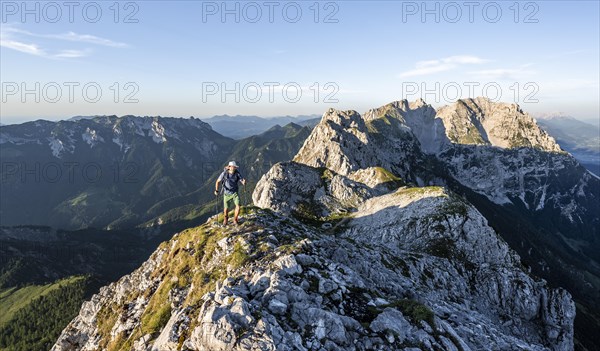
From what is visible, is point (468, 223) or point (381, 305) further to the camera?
point (468, 223)

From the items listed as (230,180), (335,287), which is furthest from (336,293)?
(230,180)

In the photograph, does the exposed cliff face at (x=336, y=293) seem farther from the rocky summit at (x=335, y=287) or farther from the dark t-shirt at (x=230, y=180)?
the dark t-shirt at (x=230, y=180)

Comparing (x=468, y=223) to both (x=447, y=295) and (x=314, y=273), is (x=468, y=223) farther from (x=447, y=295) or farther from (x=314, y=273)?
(x=314, y=273)

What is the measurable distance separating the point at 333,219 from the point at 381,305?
71.2 meters

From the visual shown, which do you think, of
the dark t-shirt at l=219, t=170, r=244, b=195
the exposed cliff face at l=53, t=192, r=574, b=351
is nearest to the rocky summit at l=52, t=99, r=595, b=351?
the exposed cliff face at l=53, t=192, r=574, b=351

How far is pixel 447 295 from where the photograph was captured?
53.4 meters

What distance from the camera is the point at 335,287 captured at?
1004 inches

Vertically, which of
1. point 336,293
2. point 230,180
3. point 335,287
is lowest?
point 336,293

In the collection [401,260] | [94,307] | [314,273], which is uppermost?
[314,273]

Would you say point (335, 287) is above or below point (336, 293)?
above

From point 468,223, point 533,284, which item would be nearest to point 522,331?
point 533,284

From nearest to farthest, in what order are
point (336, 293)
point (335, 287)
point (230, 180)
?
point (336, 293), point (335, 287), point (230, 180)

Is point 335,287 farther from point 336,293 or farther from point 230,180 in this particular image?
point 230,180

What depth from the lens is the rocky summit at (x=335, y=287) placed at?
21391 mm
